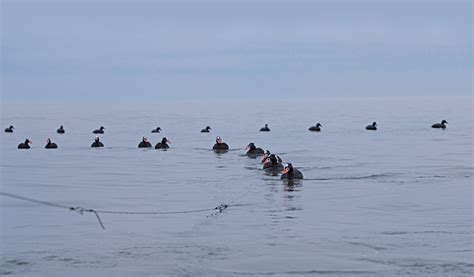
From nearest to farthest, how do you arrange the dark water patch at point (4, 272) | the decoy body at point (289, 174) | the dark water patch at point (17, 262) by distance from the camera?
the dark water patch at point (4, 272) < the dark water patch at point (17, 262) < the decoy body at point (289, 174)

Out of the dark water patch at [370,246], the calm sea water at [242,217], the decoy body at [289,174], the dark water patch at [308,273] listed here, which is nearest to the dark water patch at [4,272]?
the calm sea water at [242,217]

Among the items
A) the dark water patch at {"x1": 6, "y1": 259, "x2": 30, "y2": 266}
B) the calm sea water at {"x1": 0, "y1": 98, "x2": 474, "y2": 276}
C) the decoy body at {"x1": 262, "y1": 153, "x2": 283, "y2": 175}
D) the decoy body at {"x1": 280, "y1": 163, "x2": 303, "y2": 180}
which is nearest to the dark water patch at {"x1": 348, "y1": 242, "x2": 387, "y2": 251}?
the calm sea water at {"x1": 0, "y1": 98, "x2": 474, "y2": 276}

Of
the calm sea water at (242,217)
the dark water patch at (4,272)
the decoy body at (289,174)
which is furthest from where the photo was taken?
the decoy body at (289,174)

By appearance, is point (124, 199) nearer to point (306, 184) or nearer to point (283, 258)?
point (306, 184)

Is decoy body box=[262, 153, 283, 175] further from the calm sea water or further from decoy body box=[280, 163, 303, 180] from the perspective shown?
decoy body box=[280, 163, 303, 180]

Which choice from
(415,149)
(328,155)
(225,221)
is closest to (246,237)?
(225,221)

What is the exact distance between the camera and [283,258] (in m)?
18.4

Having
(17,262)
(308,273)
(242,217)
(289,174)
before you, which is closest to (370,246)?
(308,273)

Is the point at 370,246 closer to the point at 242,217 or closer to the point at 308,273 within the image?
the point at 308,273

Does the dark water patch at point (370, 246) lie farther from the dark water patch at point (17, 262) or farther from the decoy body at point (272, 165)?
the decoy body at point (272, 165)

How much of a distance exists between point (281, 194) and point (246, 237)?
848cm

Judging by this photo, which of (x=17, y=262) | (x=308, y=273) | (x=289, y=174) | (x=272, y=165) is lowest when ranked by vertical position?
(x=308, y=273)

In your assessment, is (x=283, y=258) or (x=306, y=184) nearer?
(x=283, y=258)

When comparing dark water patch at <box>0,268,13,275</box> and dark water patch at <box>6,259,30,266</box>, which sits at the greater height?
dark water patch at <box>6,259,30,266</box>
